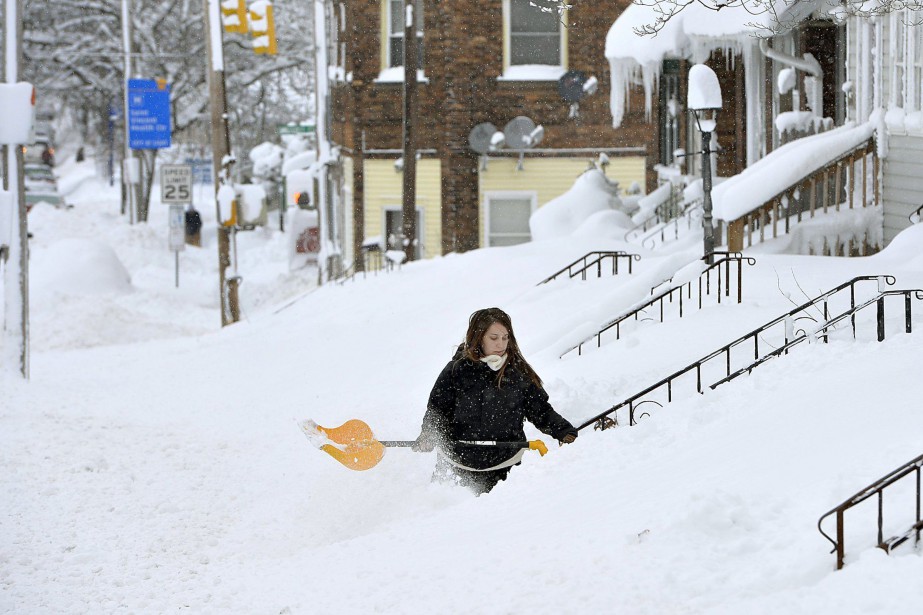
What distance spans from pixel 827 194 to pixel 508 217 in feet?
39.8

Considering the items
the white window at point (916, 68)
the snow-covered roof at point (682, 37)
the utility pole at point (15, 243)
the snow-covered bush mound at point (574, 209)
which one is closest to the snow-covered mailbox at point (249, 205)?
the snow-covered bush mound at point (574, 209)

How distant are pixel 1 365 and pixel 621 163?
599 inches

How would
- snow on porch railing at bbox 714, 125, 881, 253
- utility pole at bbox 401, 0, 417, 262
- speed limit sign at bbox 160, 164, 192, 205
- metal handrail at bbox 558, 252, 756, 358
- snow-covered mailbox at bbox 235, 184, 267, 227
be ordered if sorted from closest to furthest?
metal handrail at bbox 558, 252, 756, 358, snow on porch railing at bbox 714, 125, 881, 253, utility pole at bbox 401, 0, 417, 262, snow-covered mailbox at bbox 235, 184, 267, 227, speed limit sign at bbox 160, 164, 192, 205

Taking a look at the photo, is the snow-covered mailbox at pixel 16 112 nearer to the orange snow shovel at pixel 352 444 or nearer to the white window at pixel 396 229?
the orange snow shovel at pixel 352 444

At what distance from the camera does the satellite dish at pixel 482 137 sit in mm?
27438

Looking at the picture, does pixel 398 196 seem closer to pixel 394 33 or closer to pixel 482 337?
pixel 394 33

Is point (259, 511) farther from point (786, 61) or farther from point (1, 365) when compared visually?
point (786, 61)

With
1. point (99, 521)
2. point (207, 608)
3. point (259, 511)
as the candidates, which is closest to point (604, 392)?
point (259, 511)

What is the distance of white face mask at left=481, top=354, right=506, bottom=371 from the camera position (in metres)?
7.84

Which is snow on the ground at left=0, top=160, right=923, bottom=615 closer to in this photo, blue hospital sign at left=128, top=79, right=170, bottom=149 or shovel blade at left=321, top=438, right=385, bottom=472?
shovel blade at left=321, top=438, right=385, bottom=472

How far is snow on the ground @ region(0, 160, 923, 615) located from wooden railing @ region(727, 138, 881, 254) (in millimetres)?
876

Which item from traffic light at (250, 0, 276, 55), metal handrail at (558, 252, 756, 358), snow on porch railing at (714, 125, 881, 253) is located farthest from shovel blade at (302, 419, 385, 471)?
traffic light at (250, 0, 276, 55)

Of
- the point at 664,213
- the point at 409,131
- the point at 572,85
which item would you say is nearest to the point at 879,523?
the point at 664,213

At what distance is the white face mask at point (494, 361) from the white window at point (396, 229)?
2021cm
